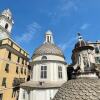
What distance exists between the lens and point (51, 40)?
38.6 metres

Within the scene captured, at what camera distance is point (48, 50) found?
3353cm

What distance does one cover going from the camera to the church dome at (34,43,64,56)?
109 ft

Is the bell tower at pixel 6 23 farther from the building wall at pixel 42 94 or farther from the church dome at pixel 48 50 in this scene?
the building wall at pixel 42 94

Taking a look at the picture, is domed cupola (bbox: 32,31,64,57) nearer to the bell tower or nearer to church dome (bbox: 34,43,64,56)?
church dome (bbox: 34,43,64,56)

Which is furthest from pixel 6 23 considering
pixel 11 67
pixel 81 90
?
pixel 81 90

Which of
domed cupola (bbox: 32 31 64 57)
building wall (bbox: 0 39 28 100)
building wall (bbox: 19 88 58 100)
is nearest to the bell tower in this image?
building wall (bbox: 0 39 28 100)

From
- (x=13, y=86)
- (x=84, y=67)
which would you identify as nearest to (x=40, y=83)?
(x=13, y=86)

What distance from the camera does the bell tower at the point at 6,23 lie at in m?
46.8

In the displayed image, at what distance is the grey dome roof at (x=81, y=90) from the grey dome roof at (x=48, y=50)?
21.6 metres

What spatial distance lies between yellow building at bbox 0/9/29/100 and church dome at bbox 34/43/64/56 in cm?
582

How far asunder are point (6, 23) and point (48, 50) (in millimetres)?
23484

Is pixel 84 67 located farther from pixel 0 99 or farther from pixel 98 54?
pixel 98 54

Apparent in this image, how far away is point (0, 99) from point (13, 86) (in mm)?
4289

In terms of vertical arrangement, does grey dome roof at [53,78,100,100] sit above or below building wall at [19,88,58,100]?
above
